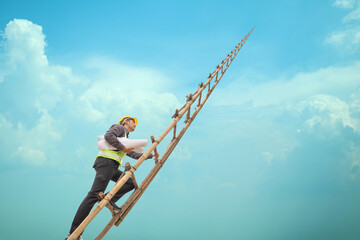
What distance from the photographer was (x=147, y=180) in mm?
3943

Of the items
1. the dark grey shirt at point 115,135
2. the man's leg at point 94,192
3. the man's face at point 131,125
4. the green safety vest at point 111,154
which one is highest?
the man's face at point 131,125

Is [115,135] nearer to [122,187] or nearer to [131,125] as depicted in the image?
[131,125]

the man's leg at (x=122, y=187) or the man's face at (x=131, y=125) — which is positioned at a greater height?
the man's face at (x=131, y=125)

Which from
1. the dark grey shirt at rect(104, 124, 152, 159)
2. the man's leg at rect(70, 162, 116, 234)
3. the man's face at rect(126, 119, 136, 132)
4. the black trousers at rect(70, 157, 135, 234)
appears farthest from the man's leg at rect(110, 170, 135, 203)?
the man's face at rect(126, 119, 136, 132)

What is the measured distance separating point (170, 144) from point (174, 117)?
1.55 ft

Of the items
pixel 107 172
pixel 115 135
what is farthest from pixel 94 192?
pixel 115 135

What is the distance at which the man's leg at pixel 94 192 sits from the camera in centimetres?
333

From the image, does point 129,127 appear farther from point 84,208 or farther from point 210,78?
point 210,78

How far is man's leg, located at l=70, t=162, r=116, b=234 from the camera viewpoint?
10.9 ft

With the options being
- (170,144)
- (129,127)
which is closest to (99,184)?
(129,127)

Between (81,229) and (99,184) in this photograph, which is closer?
(81,229)

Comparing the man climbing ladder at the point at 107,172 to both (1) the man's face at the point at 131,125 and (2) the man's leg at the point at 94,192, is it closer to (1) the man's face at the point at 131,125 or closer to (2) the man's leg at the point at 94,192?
(2) the man's leg at the point at 94,192

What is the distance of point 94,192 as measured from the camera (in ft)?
11.2

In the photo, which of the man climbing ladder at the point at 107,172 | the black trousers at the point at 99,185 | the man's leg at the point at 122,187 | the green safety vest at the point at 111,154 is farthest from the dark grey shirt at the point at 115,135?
the man's leg at the point at 122,187
